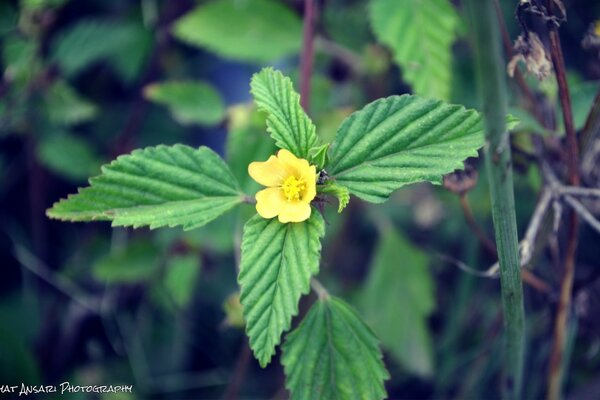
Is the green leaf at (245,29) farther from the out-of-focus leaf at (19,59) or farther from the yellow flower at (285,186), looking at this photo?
the yellow flower at (285,186)

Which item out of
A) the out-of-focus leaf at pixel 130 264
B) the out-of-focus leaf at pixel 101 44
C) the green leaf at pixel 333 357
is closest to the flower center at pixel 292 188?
the green leaf at pixel 333 357

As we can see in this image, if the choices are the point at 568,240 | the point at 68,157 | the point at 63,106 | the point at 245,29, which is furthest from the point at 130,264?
the point at 568,240

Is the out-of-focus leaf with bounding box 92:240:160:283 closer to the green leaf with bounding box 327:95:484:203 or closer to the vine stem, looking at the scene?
the green leaf with bounding box 327:95:484:203

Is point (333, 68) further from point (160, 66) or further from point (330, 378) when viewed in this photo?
point (330, 378)

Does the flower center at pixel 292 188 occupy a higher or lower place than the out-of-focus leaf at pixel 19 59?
lower

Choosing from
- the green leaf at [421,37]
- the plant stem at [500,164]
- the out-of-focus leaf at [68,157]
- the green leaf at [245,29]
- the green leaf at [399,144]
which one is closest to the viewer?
the plant stem at [500,164]

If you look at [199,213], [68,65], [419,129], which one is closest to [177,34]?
[68,65]

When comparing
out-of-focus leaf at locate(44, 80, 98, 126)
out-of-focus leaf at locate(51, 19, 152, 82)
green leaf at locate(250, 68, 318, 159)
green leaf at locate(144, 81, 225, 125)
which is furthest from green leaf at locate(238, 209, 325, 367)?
out-of-focus leaf at locate(51, 19, 152, 82)
